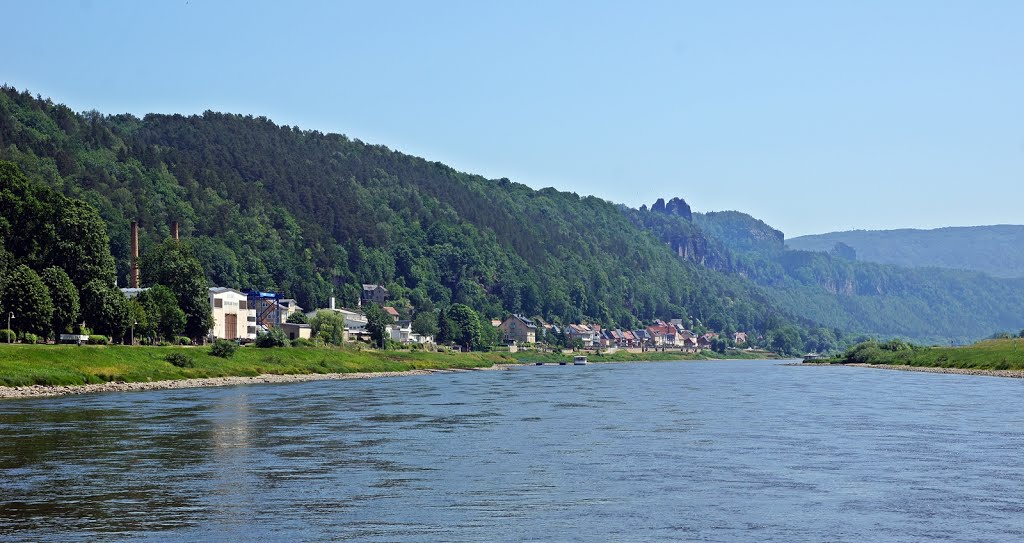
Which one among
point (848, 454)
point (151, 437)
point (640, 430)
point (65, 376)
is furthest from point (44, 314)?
point (848, 454)

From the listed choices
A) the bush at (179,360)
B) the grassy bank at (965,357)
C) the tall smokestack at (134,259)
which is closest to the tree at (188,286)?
the bush at (179,360)

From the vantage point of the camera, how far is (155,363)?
356 ft

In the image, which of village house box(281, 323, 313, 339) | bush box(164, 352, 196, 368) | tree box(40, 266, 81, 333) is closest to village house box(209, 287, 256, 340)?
village house box(281, 323, 313, 339)

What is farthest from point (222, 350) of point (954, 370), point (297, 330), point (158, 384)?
point (954, 370)

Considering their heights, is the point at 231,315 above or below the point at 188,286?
below

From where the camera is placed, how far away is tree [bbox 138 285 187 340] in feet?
409

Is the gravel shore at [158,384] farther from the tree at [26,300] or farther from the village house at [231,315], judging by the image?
the village house at [231,315]

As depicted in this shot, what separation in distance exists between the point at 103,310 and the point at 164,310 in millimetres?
14648

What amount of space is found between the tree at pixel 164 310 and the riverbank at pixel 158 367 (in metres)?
5.20

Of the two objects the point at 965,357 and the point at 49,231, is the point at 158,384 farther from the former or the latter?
the point at 965,357

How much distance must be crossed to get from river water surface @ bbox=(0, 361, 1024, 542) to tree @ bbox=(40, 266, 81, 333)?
29.2 m

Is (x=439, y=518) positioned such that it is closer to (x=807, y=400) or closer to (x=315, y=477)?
(x=315, y=477)

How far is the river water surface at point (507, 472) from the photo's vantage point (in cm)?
3297

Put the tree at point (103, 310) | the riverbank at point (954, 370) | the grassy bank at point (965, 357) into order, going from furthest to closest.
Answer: the grassy bank at point (965, 357) → the riverbank at point (954, 370) → the tree at point (103, 310)
